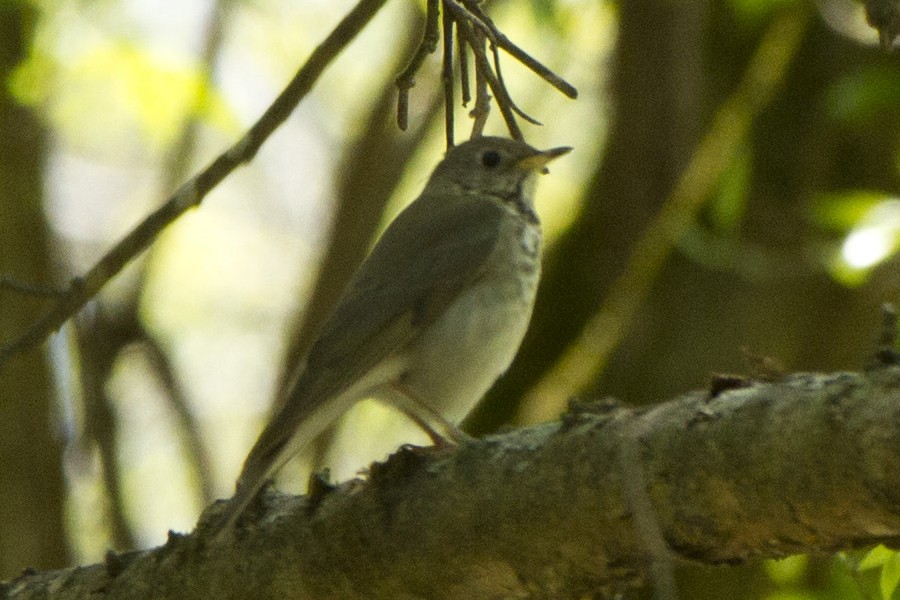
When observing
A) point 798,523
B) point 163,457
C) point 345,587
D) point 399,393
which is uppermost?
point 163,457

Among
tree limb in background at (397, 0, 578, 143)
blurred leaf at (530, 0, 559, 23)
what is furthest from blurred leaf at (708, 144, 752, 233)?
tree limb in background at (397, 0, 578, 143)

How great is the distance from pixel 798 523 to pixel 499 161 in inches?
123

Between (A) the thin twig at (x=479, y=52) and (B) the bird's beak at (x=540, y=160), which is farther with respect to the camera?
(B) the bird's beak at (x=540, y=160)

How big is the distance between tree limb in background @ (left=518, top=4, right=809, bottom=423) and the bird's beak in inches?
35.1

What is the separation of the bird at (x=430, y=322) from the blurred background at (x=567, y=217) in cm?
81

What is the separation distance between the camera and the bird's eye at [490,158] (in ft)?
17.7

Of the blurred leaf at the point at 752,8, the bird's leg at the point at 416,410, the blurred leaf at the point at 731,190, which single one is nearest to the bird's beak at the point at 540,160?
the blurred leaf at the point at 731,190

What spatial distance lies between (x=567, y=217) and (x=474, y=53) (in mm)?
3811

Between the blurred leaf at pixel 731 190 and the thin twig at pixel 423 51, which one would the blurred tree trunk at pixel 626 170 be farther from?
the thin twig at pixel 423 51

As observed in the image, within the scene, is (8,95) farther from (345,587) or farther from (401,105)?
(345,587)

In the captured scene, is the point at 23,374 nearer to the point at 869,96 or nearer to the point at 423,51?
the point at 423,51

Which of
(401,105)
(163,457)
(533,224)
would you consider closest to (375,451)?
(163,457)

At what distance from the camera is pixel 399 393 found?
451cm

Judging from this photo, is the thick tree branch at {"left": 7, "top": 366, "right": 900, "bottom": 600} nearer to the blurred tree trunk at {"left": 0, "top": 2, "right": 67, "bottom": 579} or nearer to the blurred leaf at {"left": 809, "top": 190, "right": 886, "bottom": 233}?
the blurred leaf at {"left": 809, "top": 190, "right": 886, "bottom": 233}
